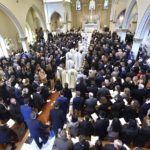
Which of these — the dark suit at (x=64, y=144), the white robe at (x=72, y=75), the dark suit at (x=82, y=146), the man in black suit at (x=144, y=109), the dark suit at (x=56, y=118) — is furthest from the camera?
→ the white robe at (x=72, y=75)

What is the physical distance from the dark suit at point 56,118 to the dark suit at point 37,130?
0.34 meters

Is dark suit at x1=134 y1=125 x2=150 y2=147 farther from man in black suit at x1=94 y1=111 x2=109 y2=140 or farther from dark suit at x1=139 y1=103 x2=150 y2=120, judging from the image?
dark suit at x1=139 y1=103 x2=150 y2=120

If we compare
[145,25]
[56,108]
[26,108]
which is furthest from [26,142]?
[145,25]

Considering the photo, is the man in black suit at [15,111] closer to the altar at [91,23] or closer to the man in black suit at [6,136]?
the man in black suit at [6,136]

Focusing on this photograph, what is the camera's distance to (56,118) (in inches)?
241

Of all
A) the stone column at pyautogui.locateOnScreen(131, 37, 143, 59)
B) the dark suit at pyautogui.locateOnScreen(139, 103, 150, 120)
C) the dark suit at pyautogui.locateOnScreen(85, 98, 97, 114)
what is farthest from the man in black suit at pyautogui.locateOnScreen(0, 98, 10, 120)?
the stone column at pyautogui.locateOnScreen(131, 37, 143, 59)

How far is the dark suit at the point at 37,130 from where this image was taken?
557 centimetres

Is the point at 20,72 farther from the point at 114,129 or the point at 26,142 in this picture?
the point at 114,129

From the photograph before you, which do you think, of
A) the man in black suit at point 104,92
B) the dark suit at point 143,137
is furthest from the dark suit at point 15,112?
the dark suit at point 143,137

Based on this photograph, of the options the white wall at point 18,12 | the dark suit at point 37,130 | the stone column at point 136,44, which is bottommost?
the dark suit at point 37,130

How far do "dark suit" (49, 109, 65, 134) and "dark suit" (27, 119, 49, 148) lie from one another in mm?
345

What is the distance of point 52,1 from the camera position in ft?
78.4

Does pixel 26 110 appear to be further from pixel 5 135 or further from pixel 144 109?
pixel 144 109

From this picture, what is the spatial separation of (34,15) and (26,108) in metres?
19.7
